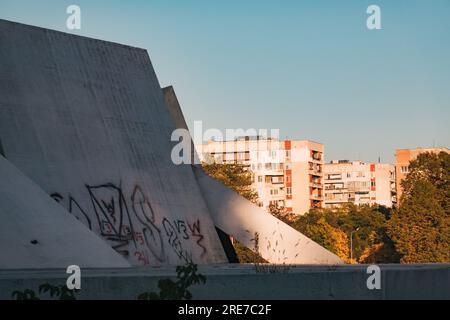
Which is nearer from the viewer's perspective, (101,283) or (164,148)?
(101,283)

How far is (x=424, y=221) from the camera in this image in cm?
7150

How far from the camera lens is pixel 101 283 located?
508 inches

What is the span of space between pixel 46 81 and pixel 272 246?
8.45 metres

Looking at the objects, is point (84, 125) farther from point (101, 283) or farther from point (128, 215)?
point (101, 283)

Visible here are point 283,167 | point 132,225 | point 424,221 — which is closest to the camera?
point 132,225

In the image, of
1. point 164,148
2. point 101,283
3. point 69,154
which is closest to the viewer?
point 101,283

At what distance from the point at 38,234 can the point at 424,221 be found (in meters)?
53.9

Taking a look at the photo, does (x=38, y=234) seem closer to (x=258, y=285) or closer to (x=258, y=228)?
(x=258, y=285)

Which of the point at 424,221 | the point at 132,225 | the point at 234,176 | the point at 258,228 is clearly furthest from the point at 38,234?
the point at 234,176

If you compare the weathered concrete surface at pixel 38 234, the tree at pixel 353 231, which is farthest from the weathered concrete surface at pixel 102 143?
the tree at pixel 353 231

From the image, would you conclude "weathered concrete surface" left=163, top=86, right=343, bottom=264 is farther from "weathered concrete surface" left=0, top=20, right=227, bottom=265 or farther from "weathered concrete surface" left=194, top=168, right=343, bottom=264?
"weathered concrete surface" left=0, top=20, right=227, bottom=265

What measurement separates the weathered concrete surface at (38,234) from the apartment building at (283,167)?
14462 cm

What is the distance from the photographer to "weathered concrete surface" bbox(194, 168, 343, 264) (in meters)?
28.7
